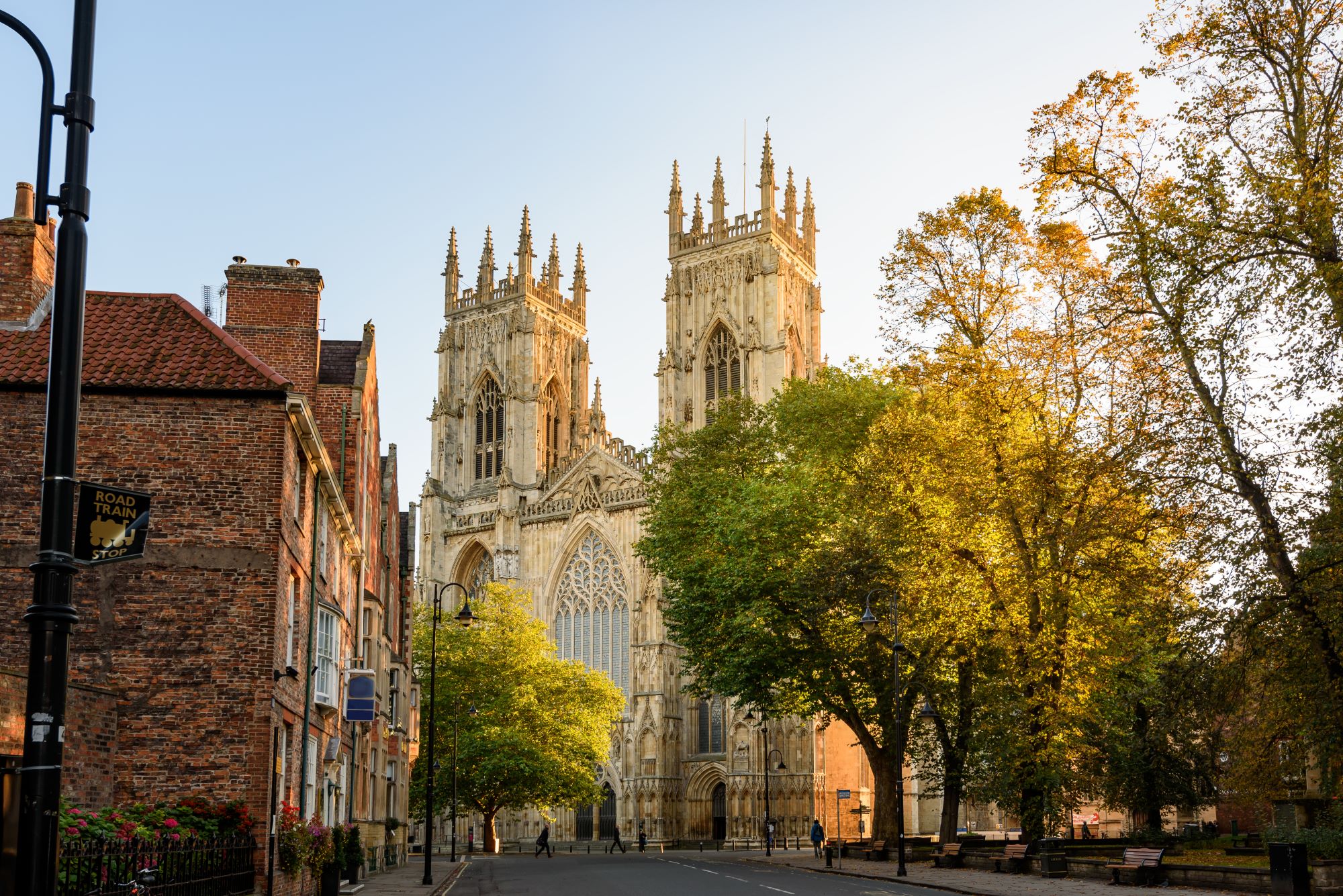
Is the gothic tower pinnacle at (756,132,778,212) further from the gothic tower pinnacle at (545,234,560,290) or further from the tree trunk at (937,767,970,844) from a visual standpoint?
the tree trunk at (937,767,970,844)

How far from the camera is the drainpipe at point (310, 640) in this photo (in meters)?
22.2

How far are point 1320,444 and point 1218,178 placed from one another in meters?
4.21

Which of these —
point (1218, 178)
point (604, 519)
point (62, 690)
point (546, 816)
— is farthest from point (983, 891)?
point (604, 519)

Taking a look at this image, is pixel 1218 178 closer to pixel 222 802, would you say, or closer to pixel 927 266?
pixel 927 266

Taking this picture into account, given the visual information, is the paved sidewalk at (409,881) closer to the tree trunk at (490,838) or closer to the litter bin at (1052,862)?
the litter bin at (1052,862)

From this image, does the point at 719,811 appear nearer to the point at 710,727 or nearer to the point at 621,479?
the point at 710,727

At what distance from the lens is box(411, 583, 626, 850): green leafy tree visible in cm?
5312

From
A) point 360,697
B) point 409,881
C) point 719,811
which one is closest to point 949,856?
point 409,881

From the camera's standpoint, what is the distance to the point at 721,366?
258ft

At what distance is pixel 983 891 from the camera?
77.3 feet

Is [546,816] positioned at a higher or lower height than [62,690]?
lower

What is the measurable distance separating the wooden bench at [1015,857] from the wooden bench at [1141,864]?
14.2 feet

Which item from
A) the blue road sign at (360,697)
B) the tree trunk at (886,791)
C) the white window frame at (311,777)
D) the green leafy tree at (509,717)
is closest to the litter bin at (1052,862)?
the tree trunk at (886,791)

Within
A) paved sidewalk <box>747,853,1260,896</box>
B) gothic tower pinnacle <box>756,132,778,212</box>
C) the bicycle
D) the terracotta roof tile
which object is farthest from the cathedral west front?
the bicycle
